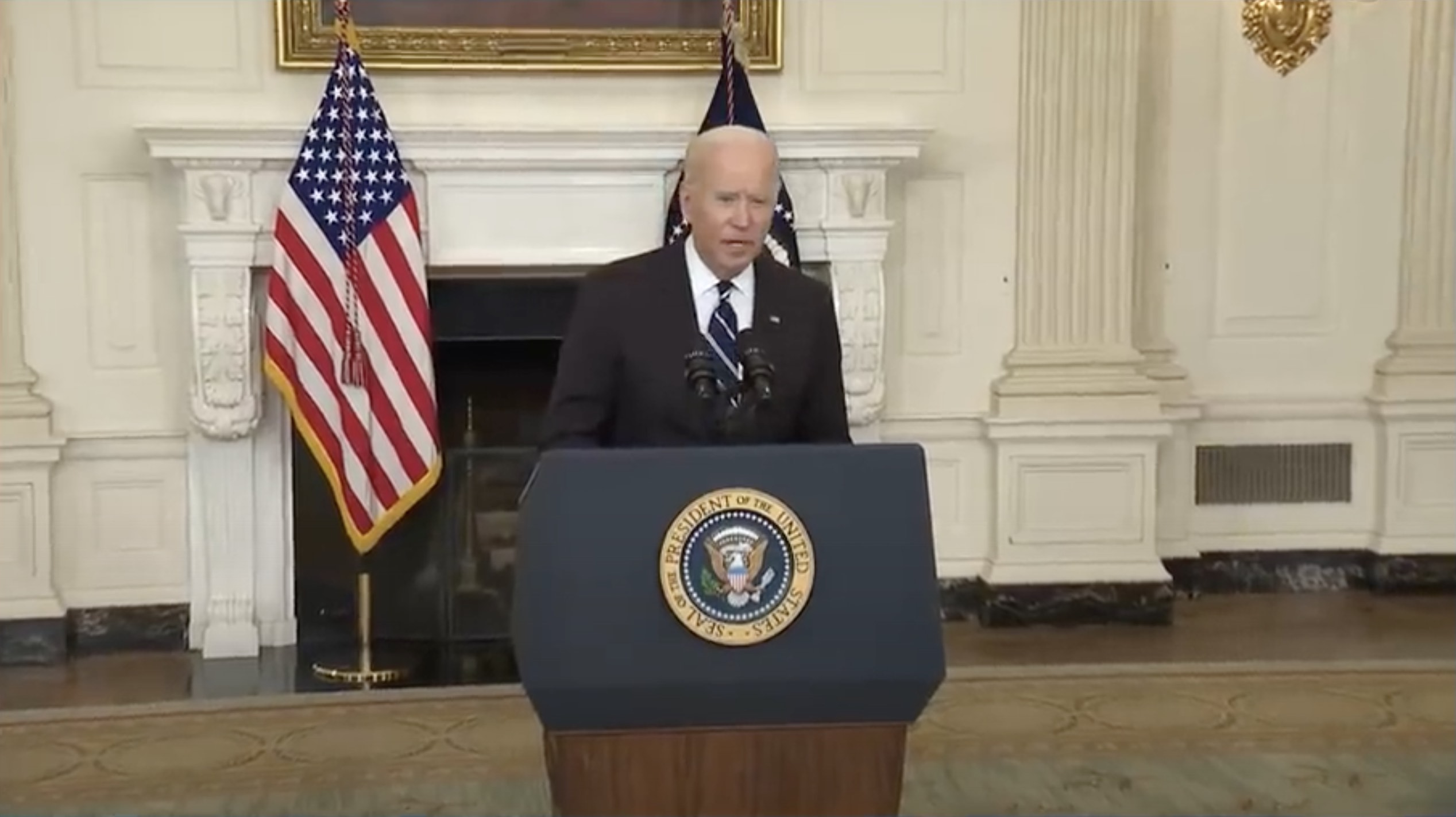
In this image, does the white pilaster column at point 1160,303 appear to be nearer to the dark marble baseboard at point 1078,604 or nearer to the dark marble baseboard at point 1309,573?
the dark marble baseboard at point 1309,573

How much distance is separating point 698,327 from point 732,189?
0.82 feet

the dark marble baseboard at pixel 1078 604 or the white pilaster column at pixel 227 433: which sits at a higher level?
the white pilaster column at pixel 227 433

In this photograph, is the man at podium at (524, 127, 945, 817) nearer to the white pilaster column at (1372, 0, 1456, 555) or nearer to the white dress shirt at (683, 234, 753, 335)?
the white dress shirt at (683, 234, 753, 335)

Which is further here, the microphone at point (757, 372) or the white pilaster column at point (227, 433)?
the white pilaster column at point (227, 433)

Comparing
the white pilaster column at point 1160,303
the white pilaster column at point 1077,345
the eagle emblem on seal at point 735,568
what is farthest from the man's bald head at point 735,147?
the white pilaster column at point 1160,303

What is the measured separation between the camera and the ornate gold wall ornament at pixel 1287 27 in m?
6.37

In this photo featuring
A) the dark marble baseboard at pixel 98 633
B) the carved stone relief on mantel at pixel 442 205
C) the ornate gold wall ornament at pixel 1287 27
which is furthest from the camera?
the ornate gold wall ornament at pixel 1287 27

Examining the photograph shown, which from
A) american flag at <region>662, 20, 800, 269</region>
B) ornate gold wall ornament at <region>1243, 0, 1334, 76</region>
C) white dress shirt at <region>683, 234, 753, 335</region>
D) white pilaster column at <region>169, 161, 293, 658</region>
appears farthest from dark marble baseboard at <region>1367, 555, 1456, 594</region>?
white dress shirt at <region>683, 234, 753, 335</region>

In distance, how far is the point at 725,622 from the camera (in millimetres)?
→ 2213

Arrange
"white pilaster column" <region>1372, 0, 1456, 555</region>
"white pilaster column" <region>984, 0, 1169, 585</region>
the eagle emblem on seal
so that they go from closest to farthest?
the eagle emblem on seal, "white pilaster column" <region>984, 0, 1169, 585</region>, "white pilaster column" <region>1372, 0, 1456, 555</region>

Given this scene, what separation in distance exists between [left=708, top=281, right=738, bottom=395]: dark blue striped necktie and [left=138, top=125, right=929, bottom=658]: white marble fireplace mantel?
3025 millimetres

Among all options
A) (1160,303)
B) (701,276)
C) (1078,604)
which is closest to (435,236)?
(1078,604)

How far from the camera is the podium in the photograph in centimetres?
220

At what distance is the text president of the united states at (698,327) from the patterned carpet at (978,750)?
1.64m
